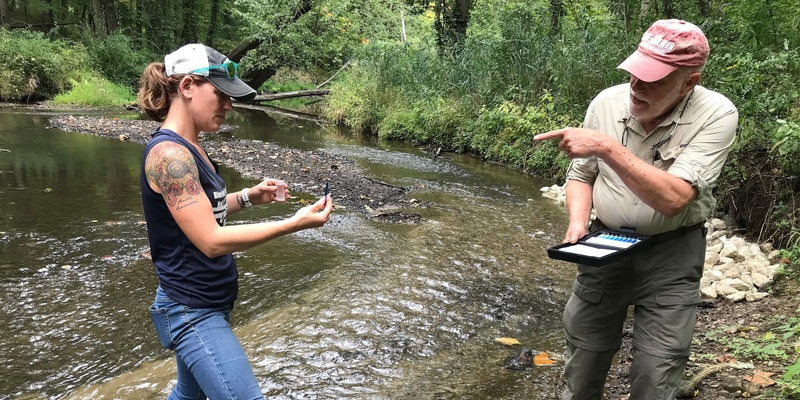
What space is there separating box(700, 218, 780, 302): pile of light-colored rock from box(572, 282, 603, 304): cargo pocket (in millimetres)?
2480

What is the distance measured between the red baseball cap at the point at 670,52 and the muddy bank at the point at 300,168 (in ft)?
15.9

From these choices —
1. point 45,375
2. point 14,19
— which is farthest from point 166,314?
point 14,19

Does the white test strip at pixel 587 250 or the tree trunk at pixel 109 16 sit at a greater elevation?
the tree trunk at pixel 109 16

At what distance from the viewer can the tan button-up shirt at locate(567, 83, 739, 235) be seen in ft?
6.83

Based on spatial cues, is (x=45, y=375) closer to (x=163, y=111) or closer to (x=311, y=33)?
(x=163, y=111)

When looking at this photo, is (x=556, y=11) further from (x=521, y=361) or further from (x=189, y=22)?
(x=189, y=22)

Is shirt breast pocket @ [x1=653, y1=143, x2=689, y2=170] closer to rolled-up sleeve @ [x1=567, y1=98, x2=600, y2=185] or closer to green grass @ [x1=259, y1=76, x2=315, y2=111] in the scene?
rolled-up sleeve @ [x1=567, y1=98, x2=600, y2=185]

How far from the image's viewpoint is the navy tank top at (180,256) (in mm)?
1958

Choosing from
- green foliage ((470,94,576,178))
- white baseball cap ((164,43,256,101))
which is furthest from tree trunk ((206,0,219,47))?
white baseball cap ((164,43,256,101))

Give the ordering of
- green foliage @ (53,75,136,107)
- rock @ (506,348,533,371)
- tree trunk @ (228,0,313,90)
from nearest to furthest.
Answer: rock @ (506,348,533,371) → green foliage @ (53,75,136,107) → tree trunk @ (228,0,313,90)

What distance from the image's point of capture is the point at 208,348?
78.4 inches

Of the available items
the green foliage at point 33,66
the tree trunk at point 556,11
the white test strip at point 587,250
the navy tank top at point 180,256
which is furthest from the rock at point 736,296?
the green foliage at point 33,66

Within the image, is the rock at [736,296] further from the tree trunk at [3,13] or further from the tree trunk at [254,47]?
the tree trunk at [3,13]

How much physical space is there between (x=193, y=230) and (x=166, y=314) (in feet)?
1.33
